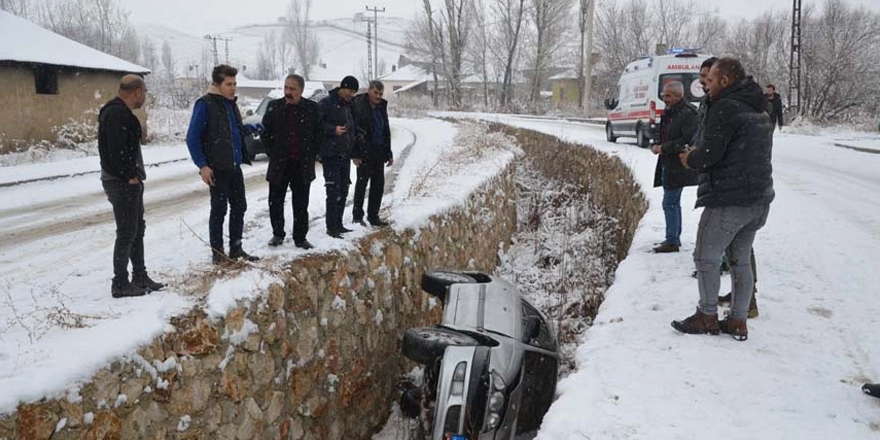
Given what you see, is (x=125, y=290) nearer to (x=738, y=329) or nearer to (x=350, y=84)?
(x=350, y=84)

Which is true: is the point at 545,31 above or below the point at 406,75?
below

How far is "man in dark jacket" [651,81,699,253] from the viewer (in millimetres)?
5977

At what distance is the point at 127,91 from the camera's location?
4.00 meters

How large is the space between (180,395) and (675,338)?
10.9 ft

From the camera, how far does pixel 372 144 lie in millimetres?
6020

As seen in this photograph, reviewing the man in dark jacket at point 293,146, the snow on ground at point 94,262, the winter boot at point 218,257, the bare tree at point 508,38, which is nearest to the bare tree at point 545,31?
the bare tree at point 508,38

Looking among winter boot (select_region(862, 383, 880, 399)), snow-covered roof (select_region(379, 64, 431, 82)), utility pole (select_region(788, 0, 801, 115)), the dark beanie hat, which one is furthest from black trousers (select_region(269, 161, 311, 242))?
snow-covered roof (select_region(379, 64, 431, 82))

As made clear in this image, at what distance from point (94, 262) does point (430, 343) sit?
324 centimetres

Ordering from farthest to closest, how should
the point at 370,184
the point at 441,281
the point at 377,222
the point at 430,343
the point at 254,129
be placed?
the point at 377,222 → the point at 370,184 → the point at 441,281 → the point at 254,129 → the point at 430,343

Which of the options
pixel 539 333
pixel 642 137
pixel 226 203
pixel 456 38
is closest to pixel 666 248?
pixel 539 333

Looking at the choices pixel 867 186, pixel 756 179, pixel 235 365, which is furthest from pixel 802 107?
pixel 235 365

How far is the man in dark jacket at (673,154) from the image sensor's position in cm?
598

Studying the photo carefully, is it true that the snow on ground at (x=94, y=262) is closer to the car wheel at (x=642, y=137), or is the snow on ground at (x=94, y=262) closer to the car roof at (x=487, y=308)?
the car roof at (x=487, y=308)

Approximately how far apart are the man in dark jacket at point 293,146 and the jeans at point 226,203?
0.32 meters
